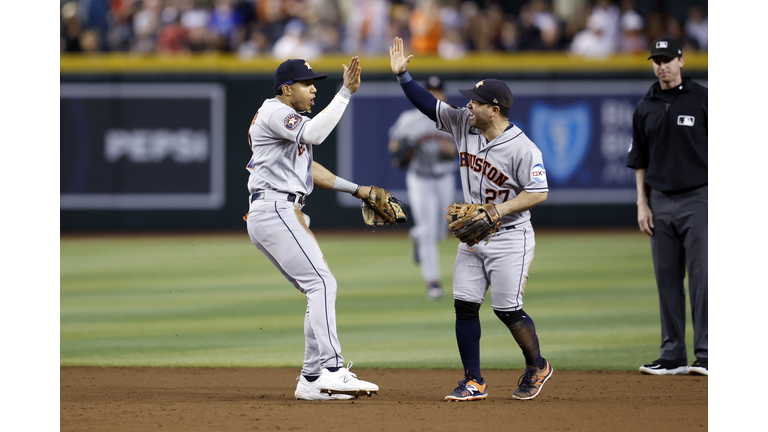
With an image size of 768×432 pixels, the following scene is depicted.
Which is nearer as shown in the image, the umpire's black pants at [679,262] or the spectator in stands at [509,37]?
the umpire's black pants at [679,262]

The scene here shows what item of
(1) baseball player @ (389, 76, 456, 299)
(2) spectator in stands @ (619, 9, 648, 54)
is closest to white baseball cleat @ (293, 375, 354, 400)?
(1) baseball player @ (389, 76, 456, 299)

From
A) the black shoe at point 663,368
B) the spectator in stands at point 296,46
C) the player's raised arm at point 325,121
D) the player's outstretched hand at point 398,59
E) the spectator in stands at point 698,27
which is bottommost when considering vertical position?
the black shoe at point 663,368

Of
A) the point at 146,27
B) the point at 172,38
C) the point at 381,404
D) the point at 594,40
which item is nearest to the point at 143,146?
the point at 172,38

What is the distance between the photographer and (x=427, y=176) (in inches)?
396

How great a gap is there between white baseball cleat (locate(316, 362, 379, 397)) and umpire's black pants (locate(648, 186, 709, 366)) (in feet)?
7.52

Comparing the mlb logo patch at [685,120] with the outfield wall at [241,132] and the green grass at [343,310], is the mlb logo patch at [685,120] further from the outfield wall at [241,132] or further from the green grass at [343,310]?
Answer: the outfield wall at [241,132]

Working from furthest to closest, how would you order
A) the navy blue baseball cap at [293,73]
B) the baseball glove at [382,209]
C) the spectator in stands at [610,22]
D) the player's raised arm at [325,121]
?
the spectator in stands at [610,22], the baseball glove at [382,209], the navy blue baseball cap at [293,73], the player's raised arm at [325,121]

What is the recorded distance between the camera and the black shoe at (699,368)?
6.14 metres

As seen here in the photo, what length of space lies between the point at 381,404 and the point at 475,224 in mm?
1161

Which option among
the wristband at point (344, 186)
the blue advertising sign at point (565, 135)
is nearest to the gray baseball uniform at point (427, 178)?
the wristband at point (344, 186)

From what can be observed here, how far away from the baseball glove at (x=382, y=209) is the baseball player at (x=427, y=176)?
4.07m

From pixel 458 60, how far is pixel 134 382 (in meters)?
11.3

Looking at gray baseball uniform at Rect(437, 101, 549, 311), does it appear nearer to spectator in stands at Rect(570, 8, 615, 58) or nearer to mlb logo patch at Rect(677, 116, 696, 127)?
mlb logo patch at Rect(677, 116, 696, 127)

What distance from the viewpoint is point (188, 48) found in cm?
1688
